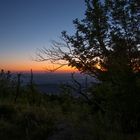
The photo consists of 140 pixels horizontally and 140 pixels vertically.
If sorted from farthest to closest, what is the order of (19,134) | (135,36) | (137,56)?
(135,36), (137,56), (19,134)

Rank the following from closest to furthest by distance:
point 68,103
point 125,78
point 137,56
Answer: point 125,78 → point 137,56 → point 68,103

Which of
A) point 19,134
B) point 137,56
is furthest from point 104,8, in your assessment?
point 19,134

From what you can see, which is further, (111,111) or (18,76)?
(18,76)

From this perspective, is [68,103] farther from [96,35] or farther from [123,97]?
[123,97]

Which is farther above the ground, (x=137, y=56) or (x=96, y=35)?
(x=96, y=35)

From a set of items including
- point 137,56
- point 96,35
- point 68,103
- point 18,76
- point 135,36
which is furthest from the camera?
point 18,76

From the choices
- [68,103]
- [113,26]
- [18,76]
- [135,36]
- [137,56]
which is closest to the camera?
[137,56]

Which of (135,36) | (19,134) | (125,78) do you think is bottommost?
(19,134)

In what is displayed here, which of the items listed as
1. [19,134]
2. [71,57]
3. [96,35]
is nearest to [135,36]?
[96,35]

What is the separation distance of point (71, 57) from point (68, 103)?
4.34 meters

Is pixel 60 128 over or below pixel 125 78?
below

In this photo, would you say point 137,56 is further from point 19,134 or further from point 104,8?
point 19,134

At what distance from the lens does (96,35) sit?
16500 millimetres

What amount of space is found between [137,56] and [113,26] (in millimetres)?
2418
